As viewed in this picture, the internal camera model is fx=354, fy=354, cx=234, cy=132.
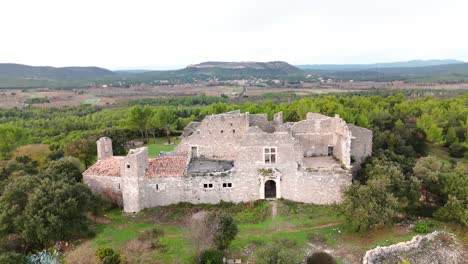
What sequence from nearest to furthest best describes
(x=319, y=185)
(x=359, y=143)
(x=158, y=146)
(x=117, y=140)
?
(x=319, y=185)
(x=359, y=143)
(x=117, y=140)
(x=158, y=146)

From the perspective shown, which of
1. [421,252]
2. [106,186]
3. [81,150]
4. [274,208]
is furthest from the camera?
[81,150]

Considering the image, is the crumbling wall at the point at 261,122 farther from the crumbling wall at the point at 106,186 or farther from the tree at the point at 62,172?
the tree at the point at 62,172

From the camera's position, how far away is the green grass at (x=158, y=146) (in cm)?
4656

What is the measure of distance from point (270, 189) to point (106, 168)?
13567mm

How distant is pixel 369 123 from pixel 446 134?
10.4 m

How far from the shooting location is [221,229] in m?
21.3

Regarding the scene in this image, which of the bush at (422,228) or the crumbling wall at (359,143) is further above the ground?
the crumbling wall at (359,143)

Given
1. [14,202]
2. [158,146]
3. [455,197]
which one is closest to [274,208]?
[455,197]

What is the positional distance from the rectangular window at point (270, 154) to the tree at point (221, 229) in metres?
7.40

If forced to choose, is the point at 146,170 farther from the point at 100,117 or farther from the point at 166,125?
the point at 100,117

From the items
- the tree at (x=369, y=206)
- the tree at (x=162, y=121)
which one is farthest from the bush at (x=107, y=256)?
the tree at (x=162, y=121)

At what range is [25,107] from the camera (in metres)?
101

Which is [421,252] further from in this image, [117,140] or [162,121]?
[162,121]

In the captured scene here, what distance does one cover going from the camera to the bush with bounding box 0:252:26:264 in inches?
761
